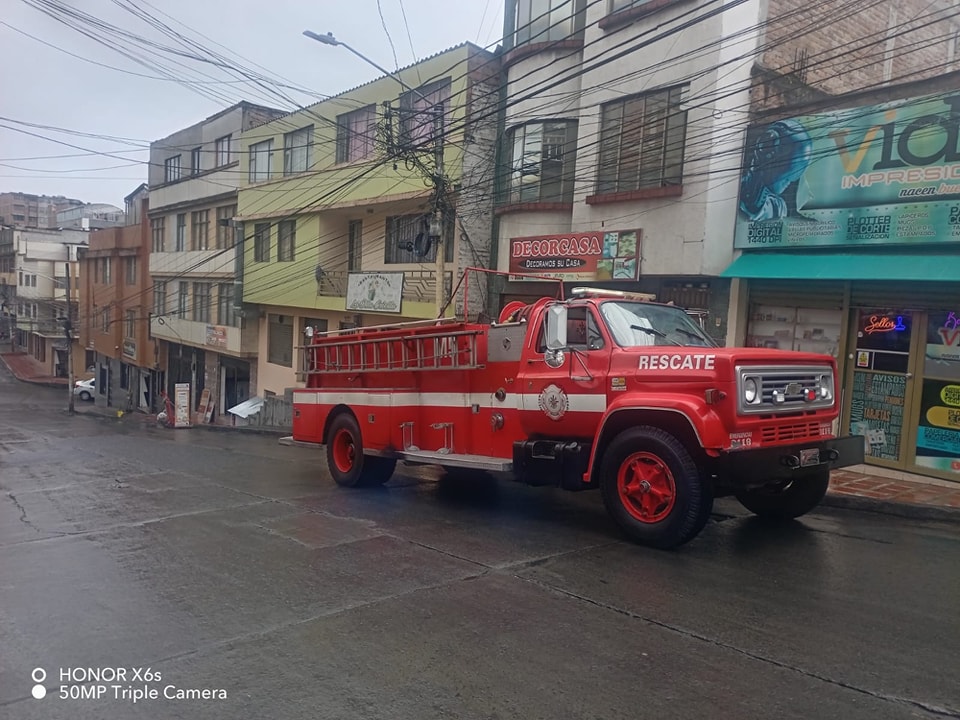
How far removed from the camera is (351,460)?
10.9 meters

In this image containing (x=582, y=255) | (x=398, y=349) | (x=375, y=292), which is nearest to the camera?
(x=398, y=349)

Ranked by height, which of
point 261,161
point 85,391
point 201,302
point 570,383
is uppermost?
point 261,161

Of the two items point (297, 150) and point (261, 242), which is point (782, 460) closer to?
point (297, 150)

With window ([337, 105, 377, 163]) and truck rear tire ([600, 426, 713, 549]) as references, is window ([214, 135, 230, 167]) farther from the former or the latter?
truck rear tire ([600, 426, 713, 549])

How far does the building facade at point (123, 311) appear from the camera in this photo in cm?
3803

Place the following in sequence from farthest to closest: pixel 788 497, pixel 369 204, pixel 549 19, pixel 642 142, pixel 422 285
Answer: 1. pixel 369 204
2. pixel 422 285
3. pixel 549 19
4. pixel 642 142
5. pixel 788 497

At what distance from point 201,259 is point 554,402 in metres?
27.0

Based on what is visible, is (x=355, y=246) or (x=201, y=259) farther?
(x=201, y=259)

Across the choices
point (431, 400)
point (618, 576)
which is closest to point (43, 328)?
point (431, 400)

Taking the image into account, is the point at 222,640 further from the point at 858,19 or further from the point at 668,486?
the point at 858,19

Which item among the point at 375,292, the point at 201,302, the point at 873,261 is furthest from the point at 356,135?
the point at 873,261

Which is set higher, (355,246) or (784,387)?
(355,246)

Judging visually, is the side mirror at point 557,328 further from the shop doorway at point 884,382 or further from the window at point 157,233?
the window at point 157,233

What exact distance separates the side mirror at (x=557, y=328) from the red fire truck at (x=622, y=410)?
0.01 m
